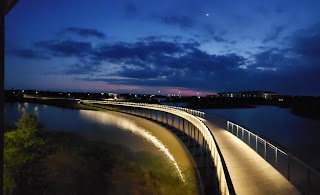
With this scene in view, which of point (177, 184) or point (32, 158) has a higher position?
point (32, 158)

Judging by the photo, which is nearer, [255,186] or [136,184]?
[255,186]

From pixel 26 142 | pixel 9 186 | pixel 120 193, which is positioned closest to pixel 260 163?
pixel 120 193

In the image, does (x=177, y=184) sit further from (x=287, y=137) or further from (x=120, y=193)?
(x=287, y=137)

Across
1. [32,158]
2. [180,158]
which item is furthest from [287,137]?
[32,158]

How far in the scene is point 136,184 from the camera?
20.7m

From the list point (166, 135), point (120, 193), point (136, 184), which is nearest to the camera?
point (120, 193)

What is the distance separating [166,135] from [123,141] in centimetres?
760

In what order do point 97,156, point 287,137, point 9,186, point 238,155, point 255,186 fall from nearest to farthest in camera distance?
1. point 255,186
2. point 238,155
3. point 9,186
4. point 97,156
5. point 287,137

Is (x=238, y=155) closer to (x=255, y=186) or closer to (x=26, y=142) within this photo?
(x=255, y=186)

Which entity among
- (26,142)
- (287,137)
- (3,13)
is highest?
(3,13)

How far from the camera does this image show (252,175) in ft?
41.0

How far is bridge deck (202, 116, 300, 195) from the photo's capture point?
1084 centimetres

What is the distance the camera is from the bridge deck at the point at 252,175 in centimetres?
1084

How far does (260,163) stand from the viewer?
14609mm
